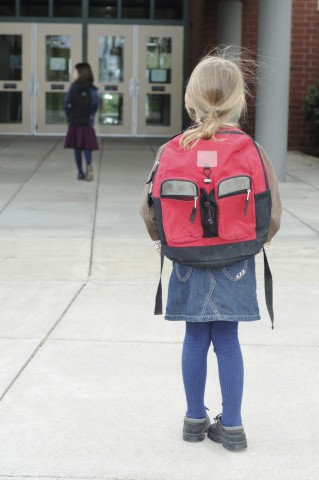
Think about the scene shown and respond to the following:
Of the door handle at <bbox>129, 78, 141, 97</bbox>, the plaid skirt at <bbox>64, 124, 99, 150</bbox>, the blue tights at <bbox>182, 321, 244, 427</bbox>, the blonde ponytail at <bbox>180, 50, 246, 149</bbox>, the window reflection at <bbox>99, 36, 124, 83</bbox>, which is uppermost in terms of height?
the window reflection at <bbox>99, 36, 124, 83</bbox>

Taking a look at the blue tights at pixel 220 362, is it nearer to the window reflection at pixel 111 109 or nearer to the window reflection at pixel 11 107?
the window reflection at pixel 111 109

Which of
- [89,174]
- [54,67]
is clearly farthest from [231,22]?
[89,174]

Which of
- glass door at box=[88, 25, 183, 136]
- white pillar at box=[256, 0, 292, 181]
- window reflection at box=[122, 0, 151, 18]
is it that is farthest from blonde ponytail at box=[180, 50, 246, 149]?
window reflection at box=[122, 0, 151, 18]

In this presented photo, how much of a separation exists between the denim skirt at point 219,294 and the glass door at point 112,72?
68.8 feet

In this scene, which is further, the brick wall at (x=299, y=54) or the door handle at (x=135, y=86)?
the door handle at (x=135, y=86)

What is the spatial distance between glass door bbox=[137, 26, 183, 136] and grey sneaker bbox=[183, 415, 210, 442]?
2098cm

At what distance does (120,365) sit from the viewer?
537cm

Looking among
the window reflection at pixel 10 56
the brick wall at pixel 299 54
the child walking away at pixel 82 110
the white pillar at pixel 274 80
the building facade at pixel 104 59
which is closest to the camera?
the child walking away at pixel 82 110

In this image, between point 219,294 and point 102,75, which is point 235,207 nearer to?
point 219,294

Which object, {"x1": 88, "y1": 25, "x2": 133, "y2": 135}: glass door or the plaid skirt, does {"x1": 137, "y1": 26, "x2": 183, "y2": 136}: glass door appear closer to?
{"x1": 88, "y1": 25, "x2": 133, "y2": 135}: glass door

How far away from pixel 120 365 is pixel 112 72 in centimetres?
2024

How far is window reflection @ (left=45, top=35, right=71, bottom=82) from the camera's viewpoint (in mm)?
24797

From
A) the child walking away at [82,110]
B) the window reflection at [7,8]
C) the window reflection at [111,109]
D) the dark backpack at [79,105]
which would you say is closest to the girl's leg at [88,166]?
the child walking away at [82,110]

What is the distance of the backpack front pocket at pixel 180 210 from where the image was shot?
3797 millimetres
